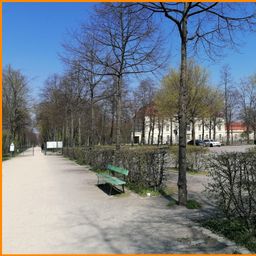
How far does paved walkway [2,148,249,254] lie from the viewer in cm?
586

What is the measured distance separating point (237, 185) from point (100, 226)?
9.22ft

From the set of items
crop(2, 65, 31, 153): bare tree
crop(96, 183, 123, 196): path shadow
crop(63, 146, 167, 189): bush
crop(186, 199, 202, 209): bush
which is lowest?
crop(96, 183, 123, 196): path shadow

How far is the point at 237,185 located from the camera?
6.52 meters

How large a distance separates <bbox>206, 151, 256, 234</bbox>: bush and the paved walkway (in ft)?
2.35

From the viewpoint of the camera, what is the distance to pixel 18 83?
44.8 metres

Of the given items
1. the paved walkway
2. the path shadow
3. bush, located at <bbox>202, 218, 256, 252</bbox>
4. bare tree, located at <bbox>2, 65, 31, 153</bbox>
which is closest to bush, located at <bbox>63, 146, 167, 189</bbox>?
the path shadow

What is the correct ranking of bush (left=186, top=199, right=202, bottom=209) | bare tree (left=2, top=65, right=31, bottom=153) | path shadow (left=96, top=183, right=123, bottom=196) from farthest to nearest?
bare tree (left=2, top=65, right=31, bottom=153) < path shadow (left=96, top=183, right=123, bottom=196) < bush (left=186, top=199, right=202, bottom=209)

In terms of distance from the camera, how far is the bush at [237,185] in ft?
20.5

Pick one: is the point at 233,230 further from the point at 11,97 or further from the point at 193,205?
the point at 11,97

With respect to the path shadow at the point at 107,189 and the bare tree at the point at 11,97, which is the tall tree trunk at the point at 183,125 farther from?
the bare tree at the point at 11,97

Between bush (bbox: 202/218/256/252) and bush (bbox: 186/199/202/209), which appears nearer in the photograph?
bush (bbox: 202/218/256/252)

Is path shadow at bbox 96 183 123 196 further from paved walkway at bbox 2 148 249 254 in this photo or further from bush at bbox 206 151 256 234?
bush at bbox 206 151 256 234

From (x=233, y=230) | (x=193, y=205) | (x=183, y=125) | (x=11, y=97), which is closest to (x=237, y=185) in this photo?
(x=233, y=230)

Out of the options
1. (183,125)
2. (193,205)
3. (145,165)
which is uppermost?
(183,125)
